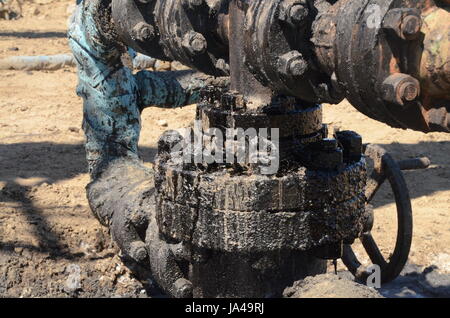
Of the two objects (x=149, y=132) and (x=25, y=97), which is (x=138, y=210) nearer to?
(x=149, y=132)

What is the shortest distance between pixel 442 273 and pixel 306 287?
2.15 meters

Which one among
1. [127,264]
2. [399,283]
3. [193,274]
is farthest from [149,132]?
[193,274]

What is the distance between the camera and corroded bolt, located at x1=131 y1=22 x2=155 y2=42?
3.07 m

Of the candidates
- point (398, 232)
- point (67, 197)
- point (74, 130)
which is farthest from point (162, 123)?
point (398, 232)

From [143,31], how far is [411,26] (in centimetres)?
147

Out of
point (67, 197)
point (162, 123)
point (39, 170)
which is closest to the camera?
point (67, 197)

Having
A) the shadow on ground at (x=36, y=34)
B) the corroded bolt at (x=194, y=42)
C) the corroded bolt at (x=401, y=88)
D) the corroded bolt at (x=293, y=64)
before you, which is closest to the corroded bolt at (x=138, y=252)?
the corroded bolt at (x=194, y=42)

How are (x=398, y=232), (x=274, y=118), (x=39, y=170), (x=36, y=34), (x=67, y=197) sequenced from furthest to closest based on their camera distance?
(x=36, y=34), (x=39, y=170), (x=67, y=197), (x=398, y=232), (x=274, y=118)

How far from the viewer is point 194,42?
2748mm

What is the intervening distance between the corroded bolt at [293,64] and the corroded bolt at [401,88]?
1.26ft

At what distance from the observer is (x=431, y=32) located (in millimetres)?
1873

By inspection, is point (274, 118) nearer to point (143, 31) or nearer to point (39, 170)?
point (143, 31)

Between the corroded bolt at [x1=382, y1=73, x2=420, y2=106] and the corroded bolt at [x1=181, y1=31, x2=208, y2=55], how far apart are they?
39.6 inches

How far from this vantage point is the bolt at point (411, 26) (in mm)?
1816
